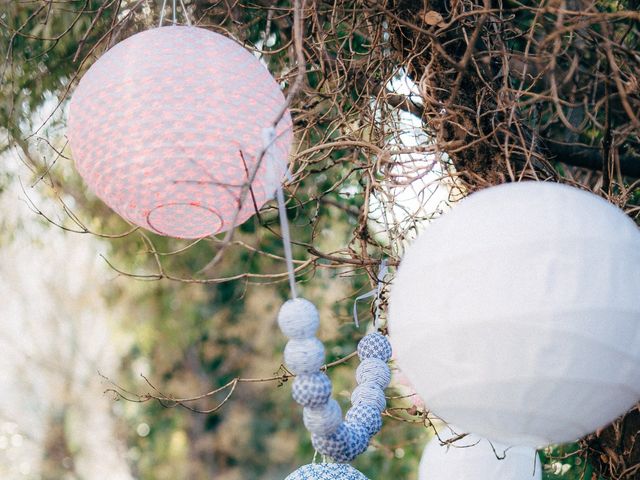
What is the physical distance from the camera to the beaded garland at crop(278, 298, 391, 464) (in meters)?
1.17

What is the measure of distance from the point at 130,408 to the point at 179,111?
4.90 m

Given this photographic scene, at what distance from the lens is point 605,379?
1.01 meters

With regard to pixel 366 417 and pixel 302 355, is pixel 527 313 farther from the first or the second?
pixel 366 417

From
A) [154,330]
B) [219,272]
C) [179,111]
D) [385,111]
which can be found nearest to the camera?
[179,111]

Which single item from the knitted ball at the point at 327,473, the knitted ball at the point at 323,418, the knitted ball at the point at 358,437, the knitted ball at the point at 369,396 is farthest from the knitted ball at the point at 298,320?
the knitted ball at the point at 327,473

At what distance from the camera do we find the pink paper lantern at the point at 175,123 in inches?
48.9

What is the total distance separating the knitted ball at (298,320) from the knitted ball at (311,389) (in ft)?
0.18

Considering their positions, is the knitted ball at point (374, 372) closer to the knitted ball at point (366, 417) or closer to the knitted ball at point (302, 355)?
the knitted ball at point (366, 417)

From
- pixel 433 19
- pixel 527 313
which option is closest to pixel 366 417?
pixel 527 313

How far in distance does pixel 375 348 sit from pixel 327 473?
0.76 feet

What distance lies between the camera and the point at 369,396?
1.50 m

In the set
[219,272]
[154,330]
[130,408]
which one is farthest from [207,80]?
[130,408]

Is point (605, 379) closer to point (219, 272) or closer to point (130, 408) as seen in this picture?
point (219, 272)

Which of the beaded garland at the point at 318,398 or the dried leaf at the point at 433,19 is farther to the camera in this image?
the dried leaf at the point at 433,19
